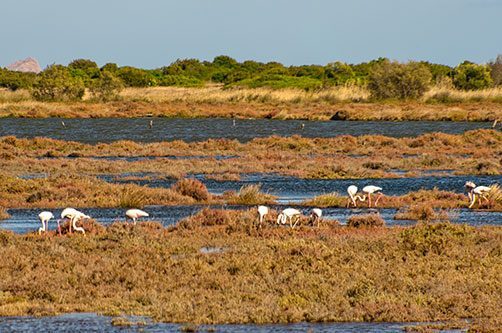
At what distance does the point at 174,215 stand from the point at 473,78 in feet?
278

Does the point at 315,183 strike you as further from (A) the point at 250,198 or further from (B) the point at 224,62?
(B) the point at 224,62

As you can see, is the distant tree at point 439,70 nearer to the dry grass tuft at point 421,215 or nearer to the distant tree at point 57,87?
the distant tree at point 57,87

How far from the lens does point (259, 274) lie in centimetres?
1742

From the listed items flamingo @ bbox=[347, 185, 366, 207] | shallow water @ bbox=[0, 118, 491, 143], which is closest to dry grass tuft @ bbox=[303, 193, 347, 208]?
flamingo @ bbox=[347, 185, 366, 207]

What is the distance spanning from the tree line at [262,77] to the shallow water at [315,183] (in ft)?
198

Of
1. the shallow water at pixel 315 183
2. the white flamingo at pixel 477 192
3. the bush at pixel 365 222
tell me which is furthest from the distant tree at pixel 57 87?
the bush at pixel 365 222

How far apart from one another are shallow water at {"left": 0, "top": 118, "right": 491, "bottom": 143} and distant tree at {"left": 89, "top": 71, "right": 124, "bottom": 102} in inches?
849

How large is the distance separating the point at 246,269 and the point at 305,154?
34.4 m

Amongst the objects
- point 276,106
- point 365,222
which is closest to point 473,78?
point 276,106

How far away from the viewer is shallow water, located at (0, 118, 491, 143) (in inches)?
2634

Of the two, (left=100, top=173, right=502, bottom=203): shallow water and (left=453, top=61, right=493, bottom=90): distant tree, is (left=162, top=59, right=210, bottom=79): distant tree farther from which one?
(left=100, top=173, right=502, bottom=203): shallow water

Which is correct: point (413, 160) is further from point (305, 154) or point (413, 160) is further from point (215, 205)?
point (215, 205)

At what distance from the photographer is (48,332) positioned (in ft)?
46.3

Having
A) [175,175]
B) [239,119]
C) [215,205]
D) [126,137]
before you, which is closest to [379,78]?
[239,119]
